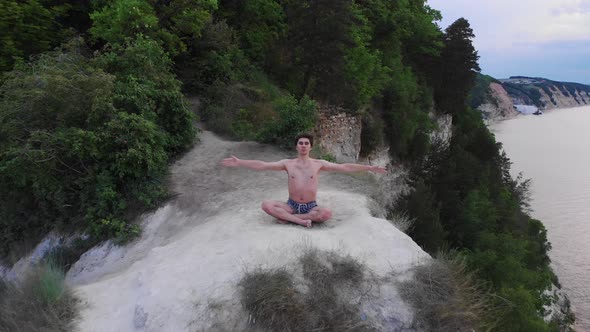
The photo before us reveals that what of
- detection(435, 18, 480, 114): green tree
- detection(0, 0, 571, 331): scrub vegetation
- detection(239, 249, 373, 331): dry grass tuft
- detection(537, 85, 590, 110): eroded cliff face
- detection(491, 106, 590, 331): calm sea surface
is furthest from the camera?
detection(537, 85, 590, 110): eroded cliff face

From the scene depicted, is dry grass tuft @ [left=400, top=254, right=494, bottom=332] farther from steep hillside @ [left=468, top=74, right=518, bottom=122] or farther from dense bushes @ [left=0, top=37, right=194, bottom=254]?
steep hillside @ [left=468, top=74, right=518, bottom=122]

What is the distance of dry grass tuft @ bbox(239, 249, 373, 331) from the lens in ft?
12.7

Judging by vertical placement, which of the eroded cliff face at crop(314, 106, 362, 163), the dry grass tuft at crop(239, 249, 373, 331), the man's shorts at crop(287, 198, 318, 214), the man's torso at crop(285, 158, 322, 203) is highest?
the man's torso at crop(285, 158, 322, 203)

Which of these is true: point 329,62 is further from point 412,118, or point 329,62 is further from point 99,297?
point 99,297

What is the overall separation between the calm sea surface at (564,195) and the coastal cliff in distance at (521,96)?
20.1m

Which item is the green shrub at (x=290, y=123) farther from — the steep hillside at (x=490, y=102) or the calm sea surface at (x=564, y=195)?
the steep hillside at (x=490, y=102)

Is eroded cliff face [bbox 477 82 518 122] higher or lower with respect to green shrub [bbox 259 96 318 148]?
lower

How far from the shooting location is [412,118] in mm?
27625

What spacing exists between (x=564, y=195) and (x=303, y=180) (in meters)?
42.2

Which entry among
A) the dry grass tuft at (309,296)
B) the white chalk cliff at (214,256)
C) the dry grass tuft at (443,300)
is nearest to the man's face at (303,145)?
the white chalk cliff at (214,256)

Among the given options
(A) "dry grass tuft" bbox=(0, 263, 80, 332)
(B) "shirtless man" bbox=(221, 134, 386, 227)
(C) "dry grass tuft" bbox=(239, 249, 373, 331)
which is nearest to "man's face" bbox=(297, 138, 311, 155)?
(B) "shirtless man" bbox=(221, 134, 386, 227)

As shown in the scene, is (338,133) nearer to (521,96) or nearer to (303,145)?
(303,145)

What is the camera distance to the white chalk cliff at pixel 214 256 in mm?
4059

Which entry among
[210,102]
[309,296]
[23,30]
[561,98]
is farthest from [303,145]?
[561,98]
